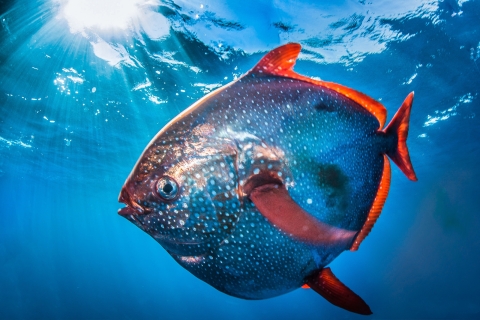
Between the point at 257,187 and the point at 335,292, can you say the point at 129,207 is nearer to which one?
the point at 257,187

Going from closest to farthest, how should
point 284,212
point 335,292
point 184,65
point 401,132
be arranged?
point 284,212 < point 335,292 < point 401,132 < point 184,65

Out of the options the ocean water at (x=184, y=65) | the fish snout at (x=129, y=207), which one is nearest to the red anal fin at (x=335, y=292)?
the fish snout at (x=129, y=207)

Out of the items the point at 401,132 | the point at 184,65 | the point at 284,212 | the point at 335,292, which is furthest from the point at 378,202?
the point at 184,65

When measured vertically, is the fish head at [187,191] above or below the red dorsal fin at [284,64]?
below

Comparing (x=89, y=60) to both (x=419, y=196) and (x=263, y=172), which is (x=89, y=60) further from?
(x=419, y=196)

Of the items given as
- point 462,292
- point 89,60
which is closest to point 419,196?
point 462,292

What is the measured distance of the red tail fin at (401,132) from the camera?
115 cm

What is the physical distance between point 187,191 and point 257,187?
0.86 feet

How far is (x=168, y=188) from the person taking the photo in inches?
36.5

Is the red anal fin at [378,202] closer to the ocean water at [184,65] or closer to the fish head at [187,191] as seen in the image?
the fish head at [187,191]

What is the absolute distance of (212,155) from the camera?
0.92 meters

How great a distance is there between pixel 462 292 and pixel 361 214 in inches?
1984

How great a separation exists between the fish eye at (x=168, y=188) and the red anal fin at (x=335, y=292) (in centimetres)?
65

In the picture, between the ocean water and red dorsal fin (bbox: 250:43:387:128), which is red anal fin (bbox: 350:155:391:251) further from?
the ocean water
